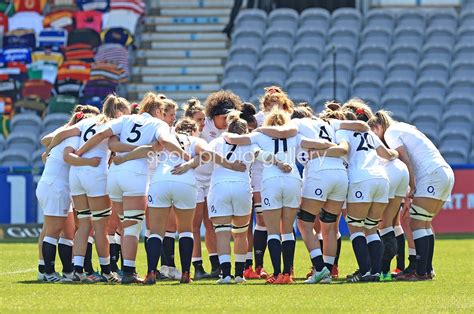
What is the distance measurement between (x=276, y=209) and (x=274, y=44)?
14413 millimetres

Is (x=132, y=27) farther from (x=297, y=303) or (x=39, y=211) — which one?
(x=297, y=303)

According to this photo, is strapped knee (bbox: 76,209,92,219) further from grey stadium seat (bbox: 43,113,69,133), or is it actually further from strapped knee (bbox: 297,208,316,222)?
grey stadium seat (bbox: 43,113,69,133)

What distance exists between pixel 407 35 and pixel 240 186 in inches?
567

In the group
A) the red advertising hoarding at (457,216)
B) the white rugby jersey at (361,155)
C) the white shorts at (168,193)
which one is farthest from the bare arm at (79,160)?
the red advertising hoarding at (457,216)

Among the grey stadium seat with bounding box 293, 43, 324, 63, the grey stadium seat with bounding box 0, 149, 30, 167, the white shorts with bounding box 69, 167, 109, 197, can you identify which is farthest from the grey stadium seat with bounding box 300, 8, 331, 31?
the white shorts with bounding box 69, 167, 109, 197

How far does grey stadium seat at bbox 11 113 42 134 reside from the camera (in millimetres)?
26375

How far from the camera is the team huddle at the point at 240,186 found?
13.2 meters

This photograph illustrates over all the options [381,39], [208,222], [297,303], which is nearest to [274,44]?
[381,39]

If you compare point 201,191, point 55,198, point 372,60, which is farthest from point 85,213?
point 372,60

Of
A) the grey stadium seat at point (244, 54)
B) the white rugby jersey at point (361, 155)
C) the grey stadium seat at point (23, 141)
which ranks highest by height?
the grey stadium seat at point (244, 54)

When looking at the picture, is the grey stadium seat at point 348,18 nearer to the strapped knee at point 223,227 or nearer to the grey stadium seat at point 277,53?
the grey stadium seat at point 277,53

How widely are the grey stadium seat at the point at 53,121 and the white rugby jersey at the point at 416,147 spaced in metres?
13.2

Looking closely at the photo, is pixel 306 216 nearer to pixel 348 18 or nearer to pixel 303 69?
pixel 303 69

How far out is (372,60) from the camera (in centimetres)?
2644
